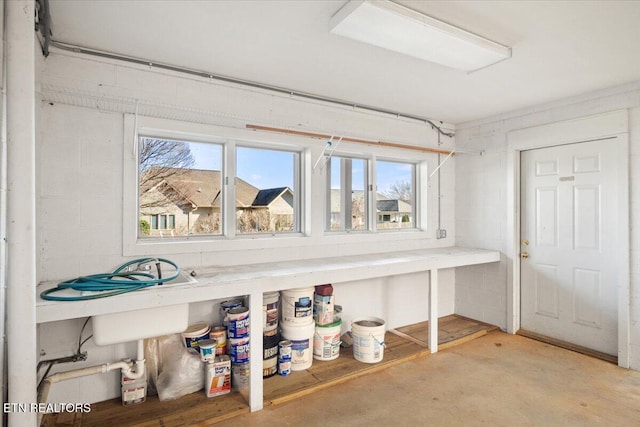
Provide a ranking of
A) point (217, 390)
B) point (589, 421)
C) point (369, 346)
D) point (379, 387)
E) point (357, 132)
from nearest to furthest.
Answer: point (589, 421), point (217, 390), point (379, 387), point (369, 346), point (357, 132)

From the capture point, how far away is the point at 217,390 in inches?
100

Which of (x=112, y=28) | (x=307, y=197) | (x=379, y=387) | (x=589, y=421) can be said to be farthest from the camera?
(x=307, y=197)

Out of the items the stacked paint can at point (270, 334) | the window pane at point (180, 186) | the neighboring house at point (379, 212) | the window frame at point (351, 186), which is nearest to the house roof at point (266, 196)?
the window pane at point (180, 186)

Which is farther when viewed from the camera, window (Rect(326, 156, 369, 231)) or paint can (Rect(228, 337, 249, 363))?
window (Rect(326, 156, 369, 231))

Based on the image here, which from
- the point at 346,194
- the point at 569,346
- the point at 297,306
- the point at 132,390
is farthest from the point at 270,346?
the point at 569,346

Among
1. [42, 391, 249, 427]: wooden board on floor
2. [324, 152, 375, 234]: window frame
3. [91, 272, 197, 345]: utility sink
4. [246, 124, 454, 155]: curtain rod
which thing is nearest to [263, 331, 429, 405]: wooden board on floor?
[42, 391, 249, 427]: wooden board on floor

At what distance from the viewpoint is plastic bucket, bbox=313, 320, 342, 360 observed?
122 inches

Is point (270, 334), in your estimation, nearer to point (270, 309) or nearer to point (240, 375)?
point (270, 309)

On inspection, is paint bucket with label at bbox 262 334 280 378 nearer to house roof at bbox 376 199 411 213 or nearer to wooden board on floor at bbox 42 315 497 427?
wooden board on floor at bbox 42 315 497 427

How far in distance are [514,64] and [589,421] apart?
255 cm

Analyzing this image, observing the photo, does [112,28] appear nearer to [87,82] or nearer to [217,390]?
[87,82]

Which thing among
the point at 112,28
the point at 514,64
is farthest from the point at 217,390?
the point at 514,64

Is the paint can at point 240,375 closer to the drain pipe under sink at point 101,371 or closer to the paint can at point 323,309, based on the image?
the drain pipe under sink at point 101,371

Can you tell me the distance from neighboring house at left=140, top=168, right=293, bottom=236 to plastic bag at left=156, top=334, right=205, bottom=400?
87 cm
